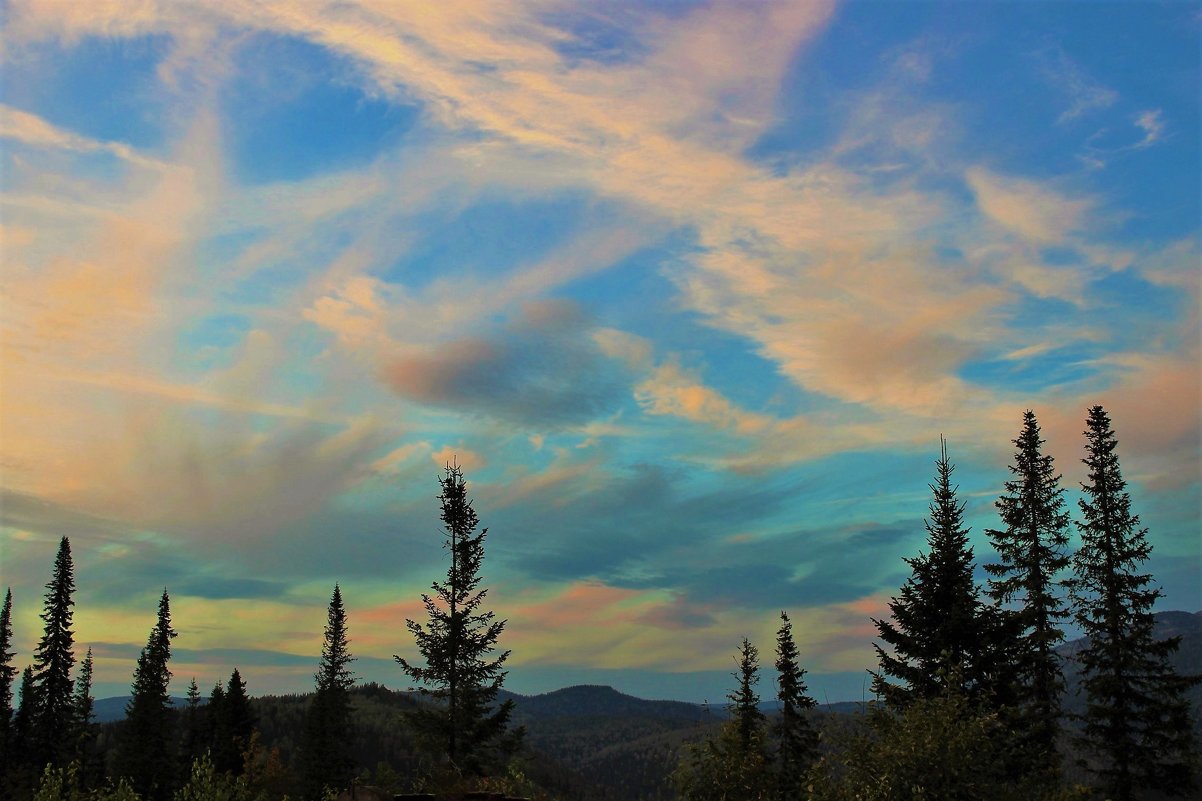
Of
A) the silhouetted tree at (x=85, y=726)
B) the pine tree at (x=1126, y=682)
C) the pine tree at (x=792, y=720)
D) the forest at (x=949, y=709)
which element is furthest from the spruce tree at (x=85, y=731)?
the pine tree at (x=1126, y=682)

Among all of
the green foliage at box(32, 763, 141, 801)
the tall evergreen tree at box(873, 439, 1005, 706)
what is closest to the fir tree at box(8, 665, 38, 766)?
the green foliage at box(32, 763, 141, 801)

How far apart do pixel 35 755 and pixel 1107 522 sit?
8097cm

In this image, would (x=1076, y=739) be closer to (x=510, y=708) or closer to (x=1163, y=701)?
(x=1163, y=701)

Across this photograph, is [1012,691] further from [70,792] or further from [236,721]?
[236,721]

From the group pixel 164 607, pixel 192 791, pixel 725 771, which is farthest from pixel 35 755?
pixel 725 771

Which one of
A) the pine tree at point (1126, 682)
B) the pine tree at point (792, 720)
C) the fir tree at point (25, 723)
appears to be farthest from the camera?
the fir tree at point (25, 723)

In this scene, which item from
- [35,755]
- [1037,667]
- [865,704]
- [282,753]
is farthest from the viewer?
[282,753]

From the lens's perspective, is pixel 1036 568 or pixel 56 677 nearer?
pixel 1036 568

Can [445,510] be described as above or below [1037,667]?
above

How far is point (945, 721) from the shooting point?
19.2 metres

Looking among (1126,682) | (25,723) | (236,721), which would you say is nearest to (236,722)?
(236,721)

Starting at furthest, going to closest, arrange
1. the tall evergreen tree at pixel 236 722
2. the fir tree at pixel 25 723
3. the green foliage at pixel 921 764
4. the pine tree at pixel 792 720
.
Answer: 1. the tall evergreen tree at pixel 236 722
2. the fir tree at pixel 25 723
3. the pine tree at pixel 792 720
4. the green foliage at pixel 921 764

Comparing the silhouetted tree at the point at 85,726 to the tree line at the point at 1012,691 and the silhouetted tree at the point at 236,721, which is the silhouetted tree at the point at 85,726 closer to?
the silhouetted tree at the point at 236,721

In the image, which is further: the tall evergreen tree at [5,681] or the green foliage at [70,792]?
the tall evergreen tree at [5,681]
